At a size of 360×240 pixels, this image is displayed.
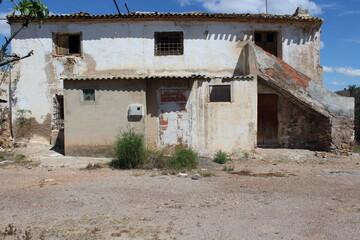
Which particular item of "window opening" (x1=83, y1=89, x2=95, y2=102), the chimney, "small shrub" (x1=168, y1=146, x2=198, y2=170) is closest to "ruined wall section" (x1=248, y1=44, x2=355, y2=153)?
"small shrub" (x1=168, y1=146, x2=198, y2=170)

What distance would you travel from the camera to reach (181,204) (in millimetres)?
5629

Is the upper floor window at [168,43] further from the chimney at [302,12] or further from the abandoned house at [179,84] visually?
the chimney at [302,12]

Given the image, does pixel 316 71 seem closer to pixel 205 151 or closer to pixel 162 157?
pixel 205 151

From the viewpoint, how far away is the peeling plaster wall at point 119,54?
1353cm

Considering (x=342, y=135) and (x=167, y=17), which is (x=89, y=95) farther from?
(x=342, y=135)

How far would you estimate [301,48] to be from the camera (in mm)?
14617

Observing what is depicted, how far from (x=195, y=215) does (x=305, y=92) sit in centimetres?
805

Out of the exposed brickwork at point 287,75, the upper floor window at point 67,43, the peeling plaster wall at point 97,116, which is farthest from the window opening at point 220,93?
the upper floor window at point 67,43

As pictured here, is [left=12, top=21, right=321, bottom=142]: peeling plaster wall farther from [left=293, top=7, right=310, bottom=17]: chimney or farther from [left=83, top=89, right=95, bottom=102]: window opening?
[left=83, top=89, right=95, bottom=102]: window opening

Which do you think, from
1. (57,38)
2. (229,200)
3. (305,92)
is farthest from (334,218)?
(57,38)

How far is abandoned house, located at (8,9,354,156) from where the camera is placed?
10.9 m

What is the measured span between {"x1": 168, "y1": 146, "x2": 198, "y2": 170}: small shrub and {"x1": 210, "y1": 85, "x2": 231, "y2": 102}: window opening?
310cm

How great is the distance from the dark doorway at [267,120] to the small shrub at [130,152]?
5901 mm

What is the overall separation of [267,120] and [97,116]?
6664 millimetres
